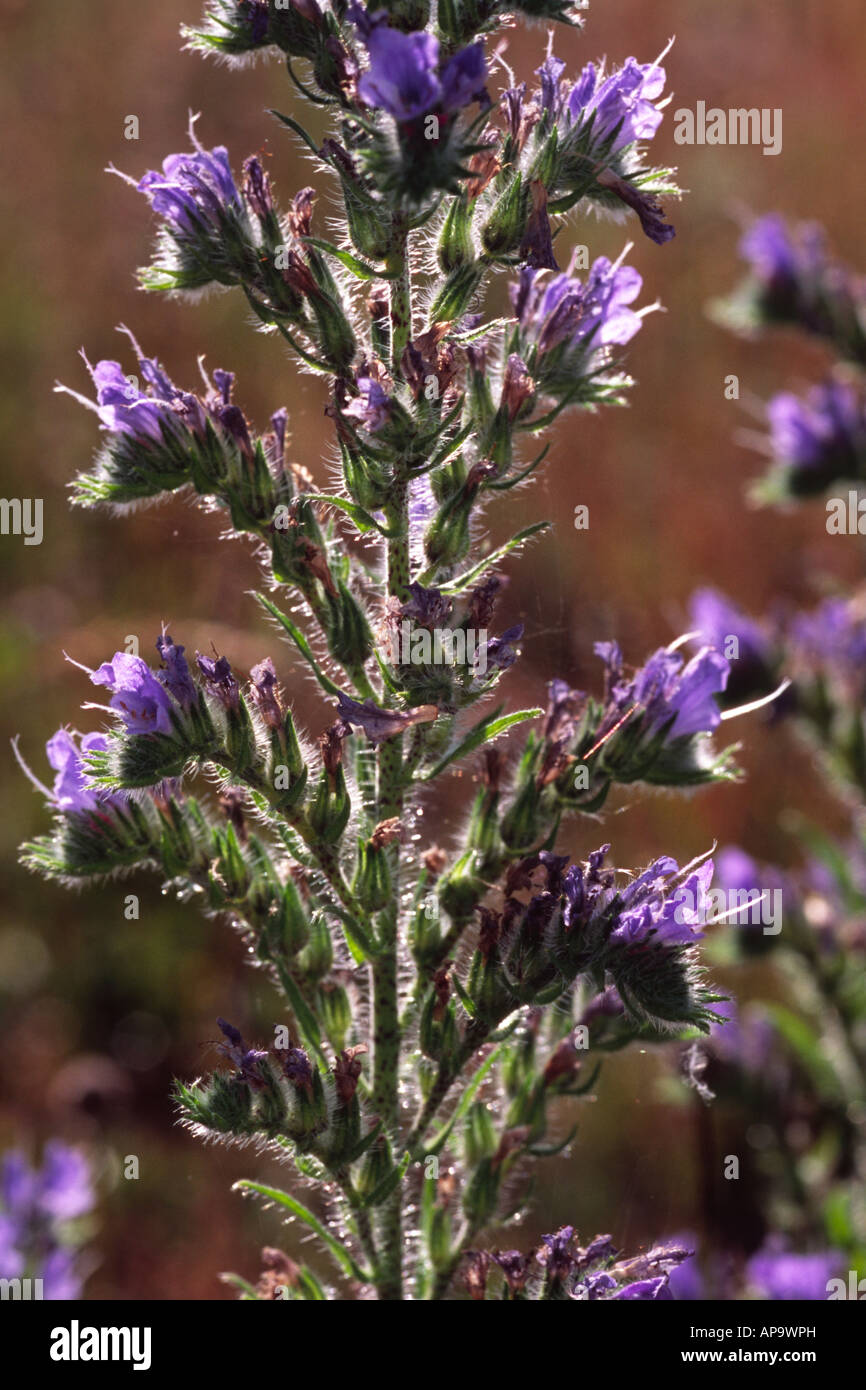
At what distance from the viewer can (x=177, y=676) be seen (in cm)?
265

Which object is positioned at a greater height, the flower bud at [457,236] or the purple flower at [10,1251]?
the flower bud at [457,236]

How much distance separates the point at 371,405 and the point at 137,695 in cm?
76

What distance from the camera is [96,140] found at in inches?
399

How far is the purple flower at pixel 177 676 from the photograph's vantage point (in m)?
2.64

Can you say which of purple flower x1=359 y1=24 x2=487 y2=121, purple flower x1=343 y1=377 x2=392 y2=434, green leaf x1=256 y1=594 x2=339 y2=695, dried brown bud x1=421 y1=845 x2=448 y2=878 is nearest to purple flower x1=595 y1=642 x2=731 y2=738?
dried brown bud x1=421 y1=845 x2=448 y2=878

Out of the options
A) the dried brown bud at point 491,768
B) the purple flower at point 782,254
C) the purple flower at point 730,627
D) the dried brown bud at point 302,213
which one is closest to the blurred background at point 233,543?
the dried brown bud at point 491,768

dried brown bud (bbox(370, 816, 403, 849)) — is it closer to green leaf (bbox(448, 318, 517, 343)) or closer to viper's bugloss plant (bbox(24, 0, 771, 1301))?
viper's bugloss plant (bbox(24, 0, 771, 1301))

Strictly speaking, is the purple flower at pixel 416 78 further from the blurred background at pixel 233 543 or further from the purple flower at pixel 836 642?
the purple flower at pixel 836 642

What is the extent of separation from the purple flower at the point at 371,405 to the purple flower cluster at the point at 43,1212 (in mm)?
3659

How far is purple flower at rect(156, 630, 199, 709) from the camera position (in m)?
2.64

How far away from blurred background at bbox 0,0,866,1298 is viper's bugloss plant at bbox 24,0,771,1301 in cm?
53
